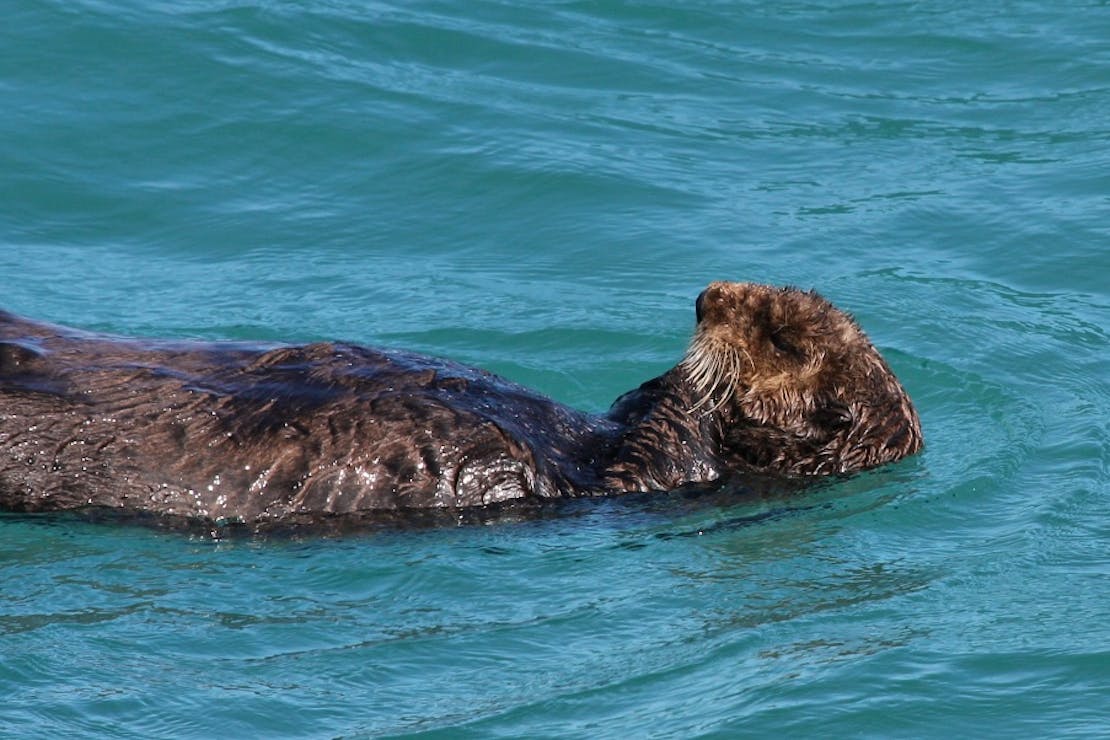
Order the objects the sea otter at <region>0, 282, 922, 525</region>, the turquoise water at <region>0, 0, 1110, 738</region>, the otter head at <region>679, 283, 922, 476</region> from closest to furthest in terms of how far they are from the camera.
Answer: the turquoise water at <region>0, 0, 1110, 738</region> → the sea otter at <region>0, 282, 922, 525</region> → the otter head at <region>679, 283, 922, 476</region>

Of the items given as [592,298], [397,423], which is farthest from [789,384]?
[592,298]

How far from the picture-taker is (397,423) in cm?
581

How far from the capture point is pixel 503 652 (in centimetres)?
522

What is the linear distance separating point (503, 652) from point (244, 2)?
8320mm

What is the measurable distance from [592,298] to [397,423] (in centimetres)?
319

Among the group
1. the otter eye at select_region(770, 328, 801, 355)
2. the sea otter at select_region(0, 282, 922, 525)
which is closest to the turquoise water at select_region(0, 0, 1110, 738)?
the sea otter at select_region(0, 282, 922, 525)

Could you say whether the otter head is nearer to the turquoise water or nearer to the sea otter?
the sea otter

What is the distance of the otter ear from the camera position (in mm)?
6430

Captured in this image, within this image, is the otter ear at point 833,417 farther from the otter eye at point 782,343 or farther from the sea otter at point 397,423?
the otter eye at point 782,343

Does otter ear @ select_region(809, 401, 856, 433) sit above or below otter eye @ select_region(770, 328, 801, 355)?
below

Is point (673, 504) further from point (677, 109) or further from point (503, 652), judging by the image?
point (677, 109)

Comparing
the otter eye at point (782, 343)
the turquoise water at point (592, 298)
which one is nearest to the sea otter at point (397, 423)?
the otter eye at point (782, 343)

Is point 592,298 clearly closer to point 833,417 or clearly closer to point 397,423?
point 833,417

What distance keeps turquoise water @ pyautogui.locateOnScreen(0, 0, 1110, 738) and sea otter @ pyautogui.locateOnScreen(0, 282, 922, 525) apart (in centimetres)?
15
